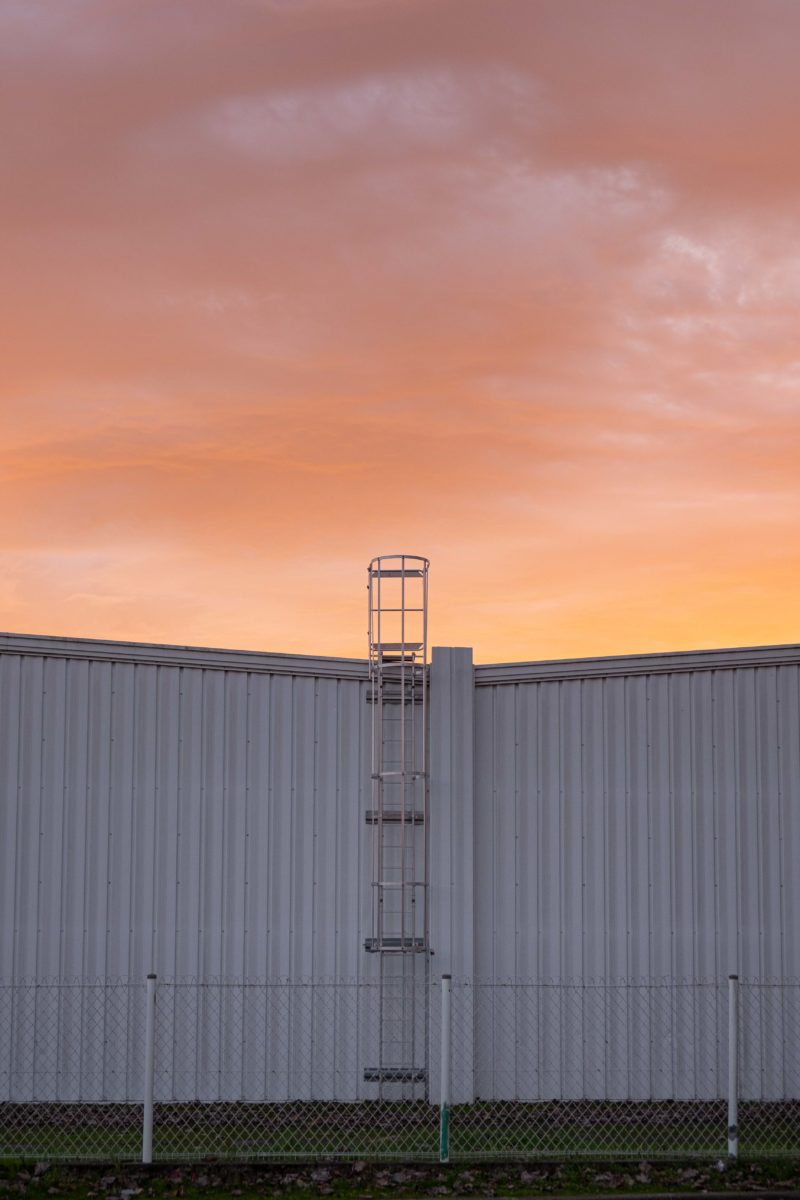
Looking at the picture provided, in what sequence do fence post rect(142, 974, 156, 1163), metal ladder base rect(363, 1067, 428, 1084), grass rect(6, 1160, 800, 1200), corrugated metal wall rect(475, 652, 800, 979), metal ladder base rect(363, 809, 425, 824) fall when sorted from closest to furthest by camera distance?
1. grass rect(6, 1160, 800, 1200)
2. fence post rect(142, 974, 156, 1163)
3. metal ladder base rect(363, 1067, 428, 1084)
4. corrugated metal wall rect(475, 652, 800, 979)
5. metal ladder base rect(363, 809, 425, 824)

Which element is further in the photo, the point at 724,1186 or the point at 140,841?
the point at 140,841

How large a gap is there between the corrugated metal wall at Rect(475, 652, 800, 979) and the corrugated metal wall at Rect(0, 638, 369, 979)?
1.81 meters

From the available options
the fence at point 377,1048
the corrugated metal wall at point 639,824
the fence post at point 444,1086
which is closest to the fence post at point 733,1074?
the fence post at point 444,1086

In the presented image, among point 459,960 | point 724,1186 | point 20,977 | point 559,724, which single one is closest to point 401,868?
point 459,960

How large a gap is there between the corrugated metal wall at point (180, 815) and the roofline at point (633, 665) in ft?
6.05

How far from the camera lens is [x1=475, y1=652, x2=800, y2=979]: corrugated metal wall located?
60.1 feet

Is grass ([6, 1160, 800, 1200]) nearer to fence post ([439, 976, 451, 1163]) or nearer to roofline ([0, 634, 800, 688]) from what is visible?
fence post ([439, 976, 451, 1163])

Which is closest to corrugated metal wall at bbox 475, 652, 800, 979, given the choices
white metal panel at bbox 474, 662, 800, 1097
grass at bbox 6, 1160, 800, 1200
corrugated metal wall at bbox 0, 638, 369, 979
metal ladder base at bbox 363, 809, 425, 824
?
white metal panel at bbox 474, 662, 800, 1097

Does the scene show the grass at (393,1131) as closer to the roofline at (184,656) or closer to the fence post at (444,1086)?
the fence post at (444,1086)

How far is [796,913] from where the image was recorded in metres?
18.2

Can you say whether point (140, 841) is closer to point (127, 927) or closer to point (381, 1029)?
point (127, 927)

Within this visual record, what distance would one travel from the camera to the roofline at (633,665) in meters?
18.5

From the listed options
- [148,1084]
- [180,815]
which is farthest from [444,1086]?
[180,815]

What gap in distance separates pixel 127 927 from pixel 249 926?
59.1 inches
